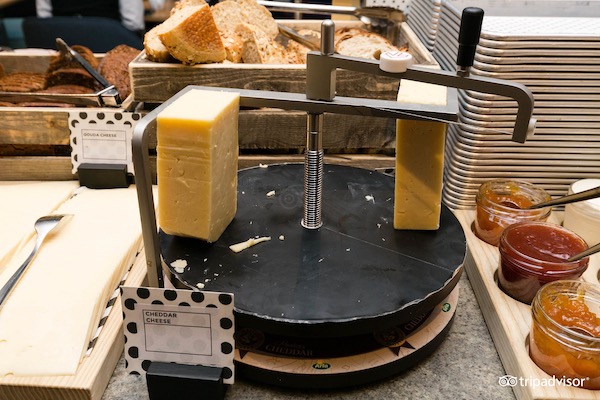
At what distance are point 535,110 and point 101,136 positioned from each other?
3.42ft

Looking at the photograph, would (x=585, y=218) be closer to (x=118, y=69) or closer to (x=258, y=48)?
(x=258, y=48)

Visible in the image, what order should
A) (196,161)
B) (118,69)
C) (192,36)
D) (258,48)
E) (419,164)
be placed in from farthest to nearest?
(118,69) → (258,48) → (192,36) → (419,164) → (196,161)

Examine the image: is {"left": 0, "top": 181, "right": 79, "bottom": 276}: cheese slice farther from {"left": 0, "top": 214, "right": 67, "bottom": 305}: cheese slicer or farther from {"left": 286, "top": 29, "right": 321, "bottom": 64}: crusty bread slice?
{"left": 286, "top": 29, "right": 321, "bottom": 64}: crusty bread slice

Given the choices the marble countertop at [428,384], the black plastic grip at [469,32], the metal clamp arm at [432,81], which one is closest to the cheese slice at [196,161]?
the metal clamp arm at [432,81]

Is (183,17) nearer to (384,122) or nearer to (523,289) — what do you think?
(384,122)

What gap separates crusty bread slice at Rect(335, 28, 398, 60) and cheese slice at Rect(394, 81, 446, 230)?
22.4 inches

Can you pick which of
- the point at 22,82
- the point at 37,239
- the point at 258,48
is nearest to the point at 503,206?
the point at 258,48

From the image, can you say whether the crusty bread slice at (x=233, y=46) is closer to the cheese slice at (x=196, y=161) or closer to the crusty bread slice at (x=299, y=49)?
the crusty bread slice at (x=299, y=49)

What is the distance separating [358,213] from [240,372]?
0.40 m

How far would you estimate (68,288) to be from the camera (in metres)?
1.04

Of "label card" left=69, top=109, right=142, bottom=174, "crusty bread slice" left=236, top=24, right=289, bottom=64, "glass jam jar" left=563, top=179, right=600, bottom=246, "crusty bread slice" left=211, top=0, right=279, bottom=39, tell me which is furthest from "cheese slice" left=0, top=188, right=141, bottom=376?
"glass jam jar" left=563, top=179, right=600, bottom=246

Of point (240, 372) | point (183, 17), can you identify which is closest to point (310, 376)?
point (240, 372)

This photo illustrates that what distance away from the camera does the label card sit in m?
1.36

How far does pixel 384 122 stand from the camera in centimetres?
142
